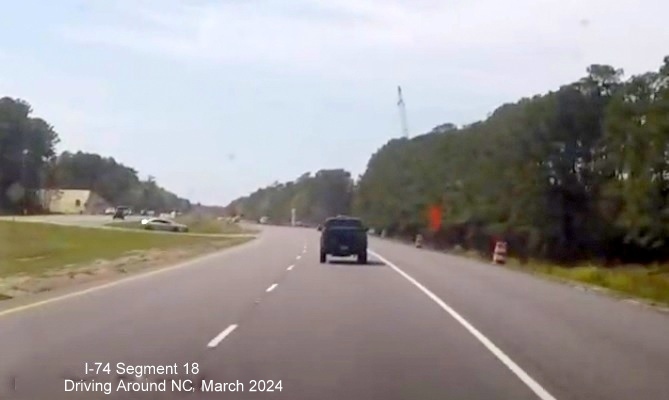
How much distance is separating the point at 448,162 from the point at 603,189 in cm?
2746

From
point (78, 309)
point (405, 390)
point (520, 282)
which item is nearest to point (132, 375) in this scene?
point (405, 390)

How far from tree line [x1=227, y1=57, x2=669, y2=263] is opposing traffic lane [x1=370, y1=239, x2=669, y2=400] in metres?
44.0

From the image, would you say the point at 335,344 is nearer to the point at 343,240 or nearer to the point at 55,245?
the point at 343,240

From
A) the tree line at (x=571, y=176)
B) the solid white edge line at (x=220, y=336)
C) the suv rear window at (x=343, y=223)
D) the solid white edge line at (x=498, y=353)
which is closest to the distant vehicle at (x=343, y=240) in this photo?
the suv rear window at (x=343, y=223)

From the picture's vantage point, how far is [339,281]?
3331 centimetres

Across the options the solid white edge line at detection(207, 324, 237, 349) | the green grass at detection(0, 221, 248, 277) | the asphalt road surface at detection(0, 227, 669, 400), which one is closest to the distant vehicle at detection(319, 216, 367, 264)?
the green grass at detection(0, 221, 248, 277)

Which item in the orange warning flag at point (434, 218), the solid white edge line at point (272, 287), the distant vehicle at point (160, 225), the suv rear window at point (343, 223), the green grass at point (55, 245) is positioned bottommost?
the solid white edge line at point (272, 287)

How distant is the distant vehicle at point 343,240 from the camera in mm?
46906

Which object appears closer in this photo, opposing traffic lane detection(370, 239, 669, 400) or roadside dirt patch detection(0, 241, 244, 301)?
opposing traffic lane detection(370, 239, 669, 400)

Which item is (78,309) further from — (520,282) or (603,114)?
(603,114)

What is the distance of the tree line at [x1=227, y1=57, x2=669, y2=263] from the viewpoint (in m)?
77.0

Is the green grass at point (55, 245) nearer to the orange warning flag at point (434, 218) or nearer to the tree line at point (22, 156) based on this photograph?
the tree line at point (22, 156)

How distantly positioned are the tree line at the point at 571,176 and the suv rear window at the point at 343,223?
31.8 m

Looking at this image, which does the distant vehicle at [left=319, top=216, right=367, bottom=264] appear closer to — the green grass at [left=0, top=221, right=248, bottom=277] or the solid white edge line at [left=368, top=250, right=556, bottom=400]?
the green grass at [left=0, top=221, right=248, bottom=277]
